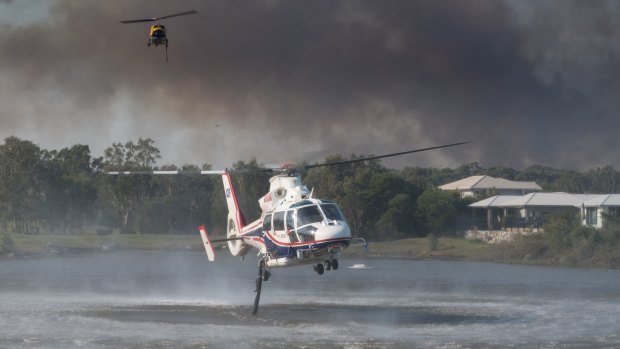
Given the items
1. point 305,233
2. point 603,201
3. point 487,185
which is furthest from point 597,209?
point 305,233

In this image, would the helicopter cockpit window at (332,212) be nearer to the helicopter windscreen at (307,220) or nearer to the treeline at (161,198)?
the helicopter windscreen at (307,220)

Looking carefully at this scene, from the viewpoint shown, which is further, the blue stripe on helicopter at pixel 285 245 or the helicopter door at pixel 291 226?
the helicopter door at pixel 291 226

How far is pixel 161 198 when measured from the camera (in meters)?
124

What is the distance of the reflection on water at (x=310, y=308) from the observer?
4222cm

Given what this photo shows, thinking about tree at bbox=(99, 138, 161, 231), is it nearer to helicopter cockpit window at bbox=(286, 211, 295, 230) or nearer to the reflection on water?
the reflection on water

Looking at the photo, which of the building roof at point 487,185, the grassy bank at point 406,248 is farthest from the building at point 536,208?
the building roof at point 487,185

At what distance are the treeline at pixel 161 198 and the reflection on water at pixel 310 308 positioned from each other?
26223 mm

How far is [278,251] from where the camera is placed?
44125mm

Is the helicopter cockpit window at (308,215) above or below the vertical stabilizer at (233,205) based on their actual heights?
below

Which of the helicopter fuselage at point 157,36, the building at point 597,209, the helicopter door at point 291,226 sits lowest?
the helicopter door at point 291,226

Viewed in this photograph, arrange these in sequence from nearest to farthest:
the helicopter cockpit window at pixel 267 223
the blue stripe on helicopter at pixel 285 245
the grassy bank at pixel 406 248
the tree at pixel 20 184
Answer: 1. the blue stripe on helicopter at pixel 285 245
2. the helicopter cockpit window at pixel 267 223
3. the grassy bank at pixel 406 248
4. the tree at pixel 20 184

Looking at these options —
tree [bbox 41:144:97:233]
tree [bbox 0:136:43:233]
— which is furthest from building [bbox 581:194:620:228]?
tree [bbox 0:136:43:233]

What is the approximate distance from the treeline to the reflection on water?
26223mm

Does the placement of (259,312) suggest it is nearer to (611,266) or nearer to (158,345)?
(158,345)
